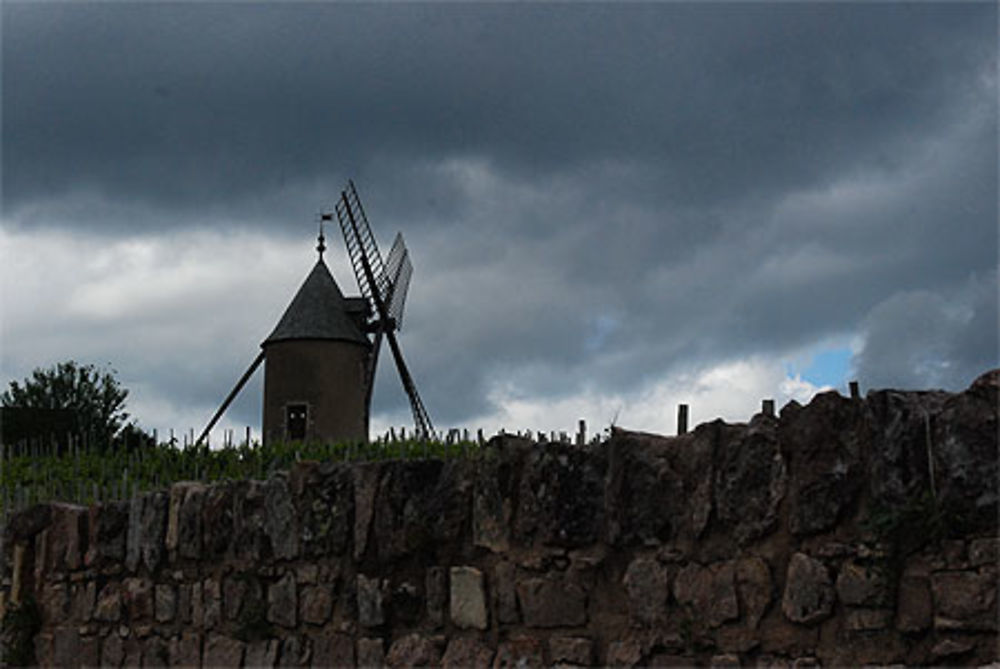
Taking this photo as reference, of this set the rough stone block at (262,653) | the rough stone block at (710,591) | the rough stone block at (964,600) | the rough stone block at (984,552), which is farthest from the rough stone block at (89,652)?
the rough stone block at (984,552)

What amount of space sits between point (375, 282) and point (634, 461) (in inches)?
1082

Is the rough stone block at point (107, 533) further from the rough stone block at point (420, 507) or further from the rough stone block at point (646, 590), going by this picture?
the rough stone block at point (646, 590)

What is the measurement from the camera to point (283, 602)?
253 inches

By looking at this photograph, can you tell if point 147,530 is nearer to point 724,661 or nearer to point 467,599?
point 467,599

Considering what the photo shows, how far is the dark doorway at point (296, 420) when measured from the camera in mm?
27328

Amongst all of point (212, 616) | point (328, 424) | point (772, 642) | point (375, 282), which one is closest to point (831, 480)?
point (772, 642)

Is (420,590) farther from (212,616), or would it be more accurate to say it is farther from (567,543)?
(212,616)

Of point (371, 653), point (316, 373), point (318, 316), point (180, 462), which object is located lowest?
point (371, 653)

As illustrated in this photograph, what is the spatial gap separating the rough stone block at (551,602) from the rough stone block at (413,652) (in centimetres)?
60

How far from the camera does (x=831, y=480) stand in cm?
439

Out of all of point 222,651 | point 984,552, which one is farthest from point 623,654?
point 222,651

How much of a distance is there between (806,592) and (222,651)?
367cm

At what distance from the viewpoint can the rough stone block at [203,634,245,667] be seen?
6.64 m

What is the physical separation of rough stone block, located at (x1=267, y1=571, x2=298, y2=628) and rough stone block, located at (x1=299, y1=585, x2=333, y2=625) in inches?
3.0
